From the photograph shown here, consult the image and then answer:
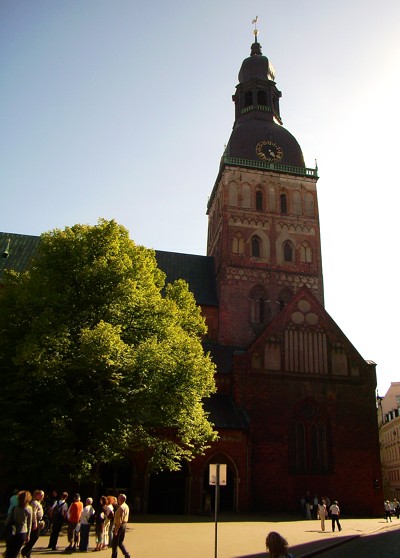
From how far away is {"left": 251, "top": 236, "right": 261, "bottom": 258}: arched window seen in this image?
39.2 meters

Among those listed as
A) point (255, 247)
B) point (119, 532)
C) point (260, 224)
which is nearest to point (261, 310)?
point (255, 247)

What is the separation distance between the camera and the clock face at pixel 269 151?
4225 centimetres

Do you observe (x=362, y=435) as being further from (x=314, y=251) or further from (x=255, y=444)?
(x=314, y=251)

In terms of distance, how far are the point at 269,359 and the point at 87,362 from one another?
682 inches

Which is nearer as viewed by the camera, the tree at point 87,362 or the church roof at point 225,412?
the tree at point 87,362

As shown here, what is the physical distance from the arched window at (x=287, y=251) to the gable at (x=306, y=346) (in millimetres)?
6473

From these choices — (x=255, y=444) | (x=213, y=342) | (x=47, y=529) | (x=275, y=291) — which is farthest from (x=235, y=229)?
(x=47, y=529)

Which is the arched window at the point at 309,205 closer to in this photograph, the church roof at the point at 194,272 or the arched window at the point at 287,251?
the arched window at the point at 287,251

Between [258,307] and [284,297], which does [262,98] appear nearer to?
[284,297]

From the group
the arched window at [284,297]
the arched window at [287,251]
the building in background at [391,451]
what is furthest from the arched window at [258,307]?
the building in background at [391,451]

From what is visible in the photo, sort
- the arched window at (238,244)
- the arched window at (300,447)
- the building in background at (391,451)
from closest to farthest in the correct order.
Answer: the arched window at (300,447), the arched window at (238,244), the building in background at (391,451)

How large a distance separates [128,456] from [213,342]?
465 inches

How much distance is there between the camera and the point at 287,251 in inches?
1578

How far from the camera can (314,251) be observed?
1588 inches
